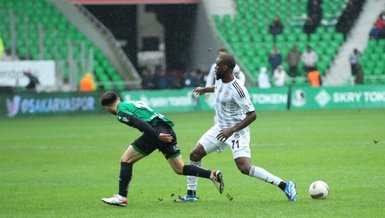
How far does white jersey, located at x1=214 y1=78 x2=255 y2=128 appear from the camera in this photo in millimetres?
12188

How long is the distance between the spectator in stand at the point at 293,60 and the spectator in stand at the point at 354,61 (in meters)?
2.41

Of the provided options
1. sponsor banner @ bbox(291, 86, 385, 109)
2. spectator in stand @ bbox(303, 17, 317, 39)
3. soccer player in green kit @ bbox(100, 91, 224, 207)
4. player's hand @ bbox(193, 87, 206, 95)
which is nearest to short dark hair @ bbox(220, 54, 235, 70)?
soccer player in green kit @ bbox(100, 91, 224, 207)

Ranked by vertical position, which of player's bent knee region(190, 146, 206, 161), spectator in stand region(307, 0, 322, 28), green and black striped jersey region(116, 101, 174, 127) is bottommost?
player's bent knee region(190, 146, 206, 161)

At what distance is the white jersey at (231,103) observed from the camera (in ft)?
40.0

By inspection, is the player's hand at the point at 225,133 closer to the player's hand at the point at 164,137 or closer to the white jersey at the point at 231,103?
the white jersey at the point at 231,103

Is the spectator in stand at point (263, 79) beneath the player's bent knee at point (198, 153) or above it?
above

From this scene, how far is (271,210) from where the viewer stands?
440 inches

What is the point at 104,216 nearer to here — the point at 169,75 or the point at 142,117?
the point at 142,117

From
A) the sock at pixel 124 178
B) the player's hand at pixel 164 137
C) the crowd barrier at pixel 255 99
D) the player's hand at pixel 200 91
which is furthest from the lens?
the crowd barrier at pixel 255 99

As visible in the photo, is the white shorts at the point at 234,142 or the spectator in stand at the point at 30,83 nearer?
the white shorts at the point at 234,142

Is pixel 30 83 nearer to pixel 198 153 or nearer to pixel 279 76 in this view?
pixel 279 76

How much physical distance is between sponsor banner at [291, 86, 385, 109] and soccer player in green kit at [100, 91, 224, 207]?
80.4 ft

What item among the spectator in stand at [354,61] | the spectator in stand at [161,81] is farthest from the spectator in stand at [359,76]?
the spectator in stand at [161,81]

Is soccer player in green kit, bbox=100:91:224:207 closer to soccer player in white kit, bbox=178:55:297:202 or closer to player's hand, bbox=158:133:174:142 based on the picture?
player's hand, bbox=158:133:174:142
